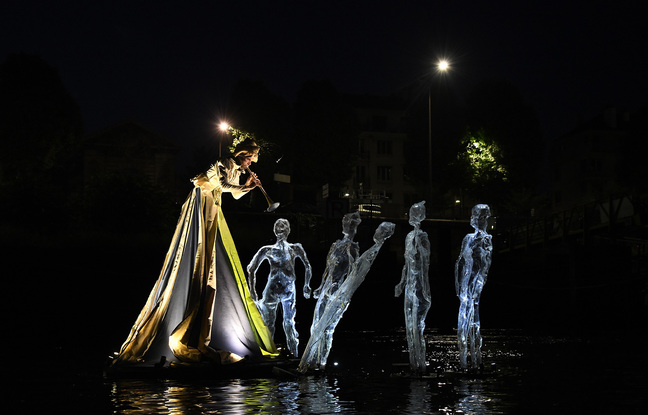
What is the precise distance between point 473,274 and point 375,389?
8.92 ft

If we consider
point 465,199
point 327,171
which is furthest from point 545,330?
point 465,199

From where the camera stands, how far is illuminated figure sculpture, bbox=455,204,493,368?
12.0m

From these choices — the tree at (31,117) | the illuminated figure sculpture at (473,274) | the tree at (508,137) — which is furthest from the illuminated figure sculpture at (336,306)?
the tree at (508,137)

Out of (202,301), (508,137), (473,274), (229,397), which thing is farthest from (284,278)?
(508,137)

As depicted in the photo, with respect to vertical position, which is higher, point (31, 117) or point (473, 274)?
point (31, 117)

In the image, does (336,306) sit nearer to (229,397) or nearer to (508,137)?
(229,397)

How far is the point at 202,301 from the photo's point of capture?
11.6 m

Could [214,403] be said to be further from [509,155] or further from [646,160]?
[646,160]

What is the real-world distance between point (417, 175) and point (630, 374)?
5700 centimetres

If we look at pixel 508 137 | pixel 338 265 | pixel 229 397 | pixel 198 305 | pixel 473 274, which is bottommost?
pixel 229 397

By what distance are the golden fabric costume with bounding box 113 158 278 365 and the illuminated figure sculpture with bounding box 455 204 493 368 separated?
9.30 feet

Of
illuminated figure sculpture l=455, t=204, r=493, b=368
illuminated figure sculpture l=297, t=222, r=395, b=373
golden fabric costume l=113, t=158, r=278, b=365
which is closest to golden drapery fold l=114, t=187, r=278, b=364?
golden fabric costume l=113, t=158, r=278, b=365

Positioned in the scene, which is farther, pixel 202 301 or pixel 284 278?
pixel 284 278

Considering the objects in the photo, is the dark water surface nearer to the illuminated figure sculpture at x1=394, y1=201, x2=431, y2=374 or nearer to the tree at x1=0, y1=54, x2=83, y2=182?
the illuminated figure sculpture at x1=394, y1=201, x2=431, y2=374
